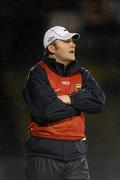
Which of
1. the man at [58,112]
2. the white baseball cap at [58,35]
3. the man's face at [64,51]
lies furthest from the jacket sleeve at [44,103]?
the white baseball cap at [58,35]

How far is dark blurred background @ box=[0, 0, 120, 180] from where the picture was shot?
6.00m

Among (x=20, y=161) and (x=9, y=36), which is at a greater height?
(x=9, y=36)

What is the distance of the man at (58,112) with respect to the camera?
467 cm

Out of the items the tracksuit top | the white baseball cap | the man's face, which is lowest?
the tracksuit top

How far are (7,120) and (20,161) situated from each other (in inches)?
17.9

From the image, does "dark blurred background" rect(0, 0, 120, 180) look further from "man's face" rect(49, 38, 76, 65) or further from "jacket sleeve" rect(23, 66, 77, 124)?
"jacket sleeve" rect(23, 66, 77, 124)

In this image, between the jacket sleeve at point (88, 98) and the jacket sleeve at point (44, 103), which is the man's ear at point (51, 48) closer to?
the jacket sleeve at point (44, 103)

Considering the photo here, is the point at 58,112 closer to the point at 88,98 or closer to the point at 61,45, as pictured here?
the point at 88,98

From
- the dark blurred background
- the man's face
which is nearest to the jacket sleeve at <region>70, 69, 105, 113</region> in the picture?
the man's face

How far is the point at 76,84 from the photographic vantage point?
4832 millimetres

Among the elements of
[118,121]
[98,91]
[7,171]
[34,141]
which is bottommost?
[7,171]

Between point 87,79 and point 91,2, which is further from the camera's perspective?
point 91,2

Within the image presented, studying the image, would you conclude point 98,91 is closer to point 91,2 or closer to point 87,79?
point 87,79

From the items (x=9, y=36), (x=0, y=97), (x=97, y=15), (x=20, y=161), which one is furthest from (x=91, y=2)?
(x=20, y=161)
